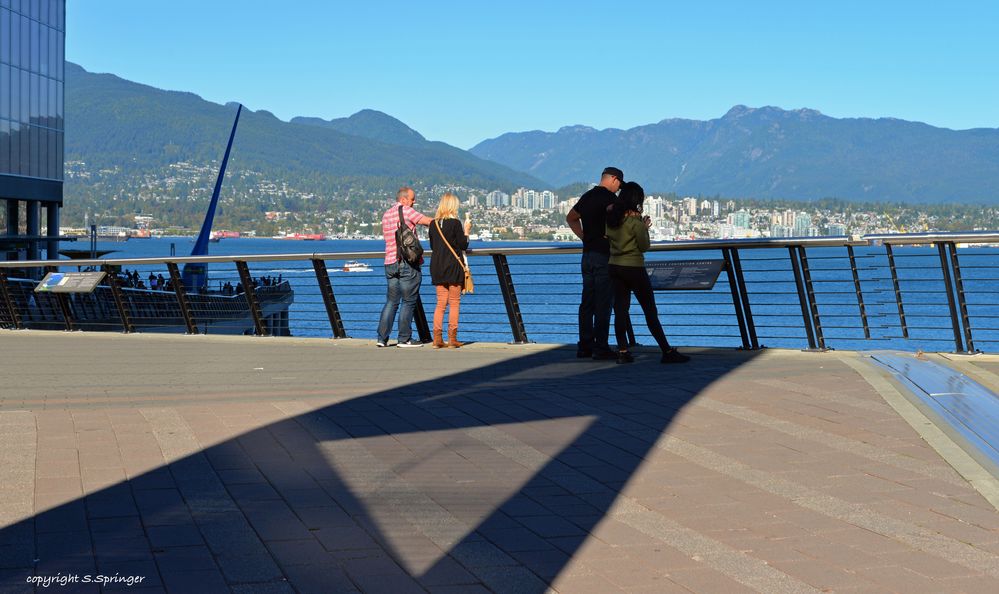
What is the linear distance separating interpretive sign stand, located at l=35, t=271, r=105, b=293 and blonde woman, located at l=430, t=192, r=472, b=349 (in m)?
6.48

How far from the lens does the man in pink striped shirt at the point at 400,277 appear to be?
559 inches

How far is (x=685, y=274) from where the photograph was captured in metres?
12.9

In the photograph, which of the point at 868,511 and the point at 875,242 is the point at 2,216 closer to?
the point at 875,242

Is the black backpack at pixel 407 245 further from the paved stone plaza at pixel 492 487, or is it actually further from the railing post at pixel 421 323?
the paved stone plaza at pixel 492 487

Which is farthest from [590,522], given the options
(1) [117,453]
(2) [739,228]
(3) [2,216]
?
(2) [739,228]

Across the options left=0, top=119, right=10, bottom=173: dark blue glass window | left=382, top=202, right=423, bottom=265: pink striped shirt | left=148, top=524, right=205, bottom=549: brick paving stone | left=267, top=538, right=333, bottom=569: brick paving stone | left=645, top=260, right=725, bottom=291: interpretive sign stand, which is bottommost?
left=267, top=538, right=333, bottom=569: brick paving stone

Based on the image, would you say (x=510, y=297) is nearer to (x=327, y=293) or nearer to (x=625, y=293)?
(x=625, y=293)

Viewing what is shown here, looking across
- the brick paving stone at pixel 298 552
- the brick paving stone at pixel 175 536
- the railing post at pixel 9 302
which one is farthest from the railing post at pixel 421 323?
the brick paving stone at pixel 298 552

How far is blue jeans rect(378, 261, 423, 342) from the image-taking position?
1431 cm

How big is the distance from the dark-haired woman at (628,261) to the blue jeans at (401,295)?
3.21 m

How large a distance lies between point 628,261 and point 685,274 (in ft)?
4.65

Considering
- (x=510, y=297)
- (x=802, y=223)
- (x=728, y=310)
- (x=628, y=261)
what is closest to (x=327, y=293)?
(x=510, y=297)

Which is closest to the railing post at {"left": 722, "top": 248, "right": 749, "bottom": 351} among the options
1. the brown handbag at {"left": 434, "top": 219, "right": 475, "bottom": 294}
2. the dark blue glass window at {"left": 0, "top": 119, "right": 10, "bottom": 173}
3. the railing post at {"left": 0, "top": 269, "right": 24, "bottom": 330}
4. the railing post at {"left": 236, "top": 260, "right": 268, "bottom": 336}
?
the brown handbag at {"left": 434, "top": 219, "right": 475, "bottom": 294}

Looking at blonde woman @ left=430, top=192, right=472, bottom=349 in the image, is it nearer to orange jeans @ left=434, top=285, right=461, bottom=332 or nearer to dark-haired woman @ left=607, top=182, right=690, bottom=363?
orange jeans @ left=434, top=285, right=461, bottom=332
